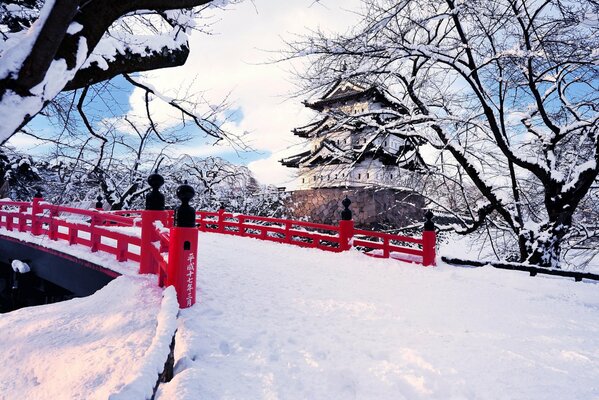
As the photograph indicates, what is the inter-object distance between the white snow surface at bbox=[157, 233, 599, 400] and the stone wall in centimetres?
1047

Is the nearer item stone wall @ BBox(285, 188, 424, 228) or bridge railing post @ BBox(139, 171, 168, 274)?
bridge railing post @ BBox(139, 171, 168, 274)

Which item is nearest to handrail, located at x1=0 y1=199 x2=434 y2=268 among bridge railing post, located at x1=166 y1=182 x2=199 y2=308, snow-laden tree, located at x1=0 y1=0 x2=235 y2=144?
bridge railing post, located at x1=166 y1=182 x2=199 y2=308

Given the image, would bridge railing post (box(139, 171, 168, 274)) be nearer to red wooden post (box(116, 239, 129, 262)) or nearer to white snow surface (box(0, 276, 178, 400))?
white snow surface (box(0, 276, 178, 400))

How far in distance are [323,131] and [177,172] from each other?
18.2 metres

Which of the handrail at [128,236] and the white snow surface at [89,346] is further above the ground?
the handrail at [128,236]

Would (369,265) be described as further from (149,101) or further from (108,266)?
(149,101)

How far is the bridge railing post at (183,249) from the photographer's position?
3.15 m

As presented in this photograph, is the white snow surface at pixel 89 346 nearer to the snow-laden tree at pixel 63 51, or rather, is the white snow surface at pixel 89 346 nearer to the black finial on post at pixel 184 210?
the black finial on post at pixel 184 210

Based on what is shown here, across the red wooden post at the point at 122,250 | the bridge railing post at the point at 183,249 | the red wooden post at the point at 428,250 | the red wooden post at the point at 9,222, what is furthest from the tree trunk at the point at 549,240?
the red wooden post at the point at 9,222

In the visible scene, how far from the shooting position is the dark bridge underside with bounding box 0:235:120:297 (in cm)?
558

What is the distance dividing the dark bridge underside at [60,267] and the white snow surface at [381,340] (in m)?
1.82

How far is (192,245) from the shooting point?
324 cm

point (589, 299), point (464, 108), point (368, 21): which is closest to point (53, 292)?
point (368, 21)

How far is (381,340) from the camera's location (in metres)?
2.80
